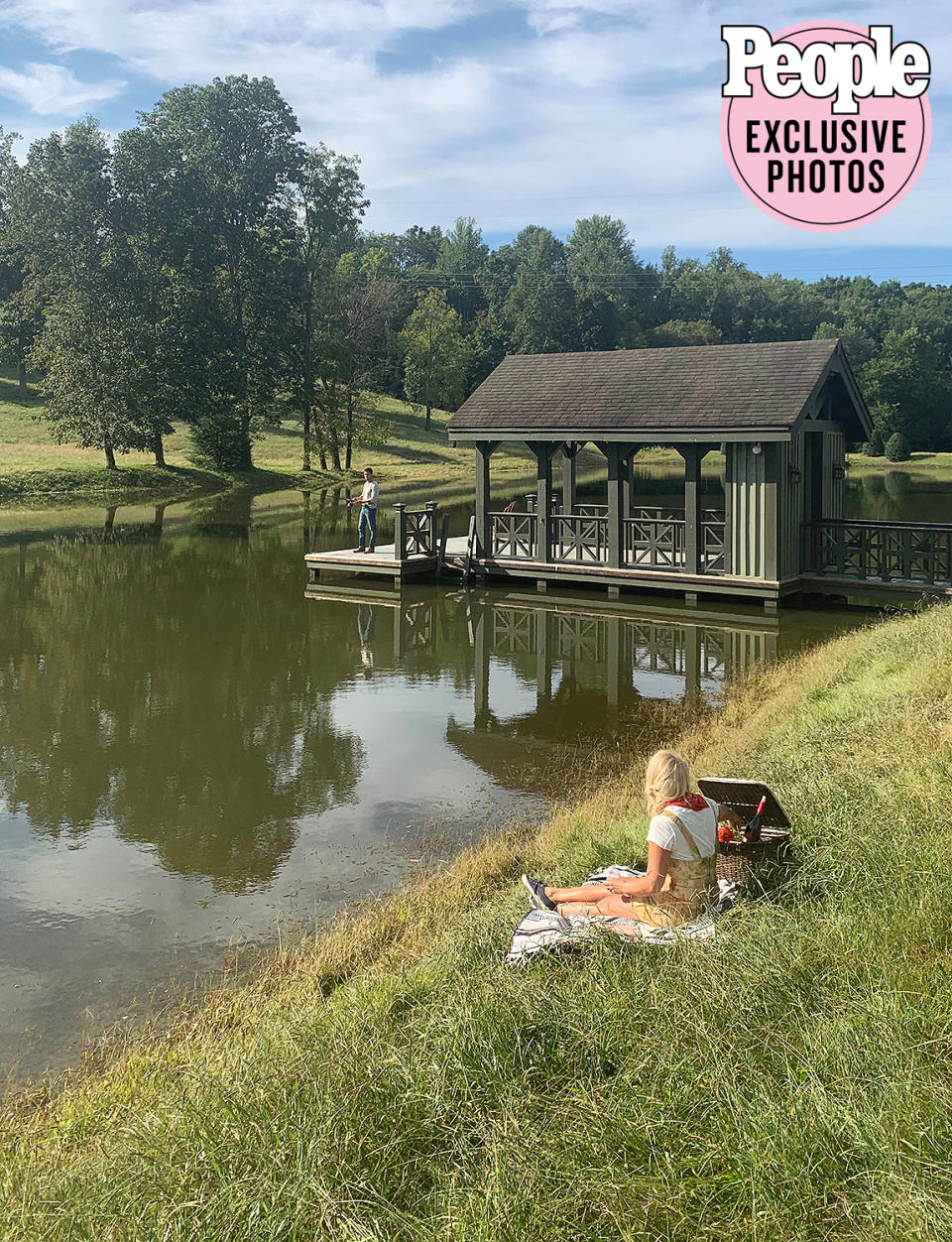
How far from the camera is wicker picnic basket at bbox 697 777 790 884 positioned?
6.61 meters

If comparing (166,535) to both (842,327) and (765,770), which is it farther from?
(842,327)

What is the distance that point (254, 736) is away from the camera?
12805mm

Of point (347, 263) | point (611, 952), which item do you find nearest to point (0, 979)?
point (611, 952)

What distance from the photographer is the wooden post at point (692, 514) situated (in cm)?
2030

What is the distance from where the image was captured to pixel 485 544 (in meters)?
23.6

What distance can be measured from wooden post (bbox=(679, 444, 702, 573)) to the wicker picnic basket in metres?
13.7

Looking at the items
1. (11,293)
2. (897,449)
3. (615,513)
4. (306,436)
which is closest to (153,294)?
(306,436)

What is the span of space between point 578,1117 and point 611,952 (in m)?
1.39

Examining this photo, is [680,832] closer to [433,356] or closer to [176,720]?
[176,720]

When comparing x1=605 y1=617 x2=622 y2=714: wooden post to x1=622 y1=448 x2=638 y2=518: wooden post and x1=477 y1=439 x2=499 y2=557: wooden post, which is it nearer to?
x1=622 y1=448 x2=638 y2=518: wooden post

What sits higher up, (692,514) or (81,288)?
(81,288)

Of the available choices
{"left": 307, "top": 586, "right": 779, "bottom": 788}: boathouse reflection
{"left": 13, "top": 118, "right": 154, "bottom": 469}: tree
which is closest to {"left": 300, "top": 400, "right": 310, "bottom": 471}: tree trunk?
{"left": 13, "top": 118, "right": 154, "bottom": 469}: tree

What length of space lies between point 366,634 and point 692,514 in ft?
20.3

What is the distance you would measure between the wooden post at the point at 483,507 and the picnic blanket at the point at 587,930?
17.6 meters
